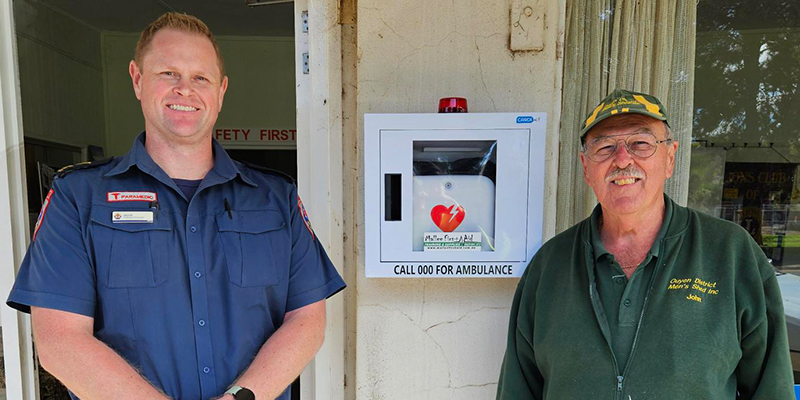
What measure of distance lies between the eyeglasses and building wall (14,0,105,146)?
11.2ft

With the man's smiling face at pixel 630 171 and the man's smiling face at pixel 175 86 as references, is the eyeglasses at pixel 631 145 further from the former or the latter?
the man's smiling face at pixel 175 86

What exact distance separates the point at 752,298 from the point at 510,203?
0.78 m

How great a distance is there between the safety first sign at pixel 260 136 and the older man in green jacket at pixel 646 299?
404cm

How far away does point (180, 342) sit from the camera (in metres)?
1.20

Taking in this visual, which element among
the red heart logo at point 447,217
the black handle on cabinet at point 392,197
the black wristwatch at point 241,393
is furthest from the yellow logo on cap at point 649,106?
the black wristwatch at point 241,393

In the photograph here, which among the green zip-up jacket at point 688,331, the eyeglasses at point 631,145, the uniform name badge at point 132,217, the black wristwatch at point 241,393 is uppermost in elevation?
the eyeglasses at point 631,145

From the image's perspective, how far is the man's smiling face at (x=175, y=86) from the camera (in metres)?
1.22

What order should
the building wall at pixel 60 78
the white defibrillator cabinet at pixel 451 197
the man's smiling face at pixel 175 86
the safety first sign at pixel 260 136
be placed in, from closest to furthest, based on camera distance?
1. the man's smiling face at pixel 175 86
2. the white defibrillator cabinet at pixel 451 197
3. the building wall at pixel 60 78
4. the safety first sign at pixel 260 136

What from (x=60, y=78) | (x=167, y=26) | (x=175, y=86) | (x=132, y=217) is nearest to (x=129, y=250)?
(x=132, y=217)

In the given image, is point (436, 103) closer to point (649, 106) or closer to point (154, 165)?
point (649, 106)

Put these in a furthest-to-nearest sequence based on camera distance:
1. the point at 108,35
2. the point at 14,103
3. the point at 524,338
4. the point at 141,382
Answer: the point at 108,35 → the point at 14,103 → the point at 524,338 → the point at 141,382

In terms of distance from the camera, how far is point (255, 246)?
51.3 inches

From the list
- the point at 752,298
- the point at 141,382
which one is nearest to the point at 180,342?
the point at 141,382

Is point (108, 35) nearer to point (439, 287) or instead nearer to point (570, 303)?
point (439, 287)
